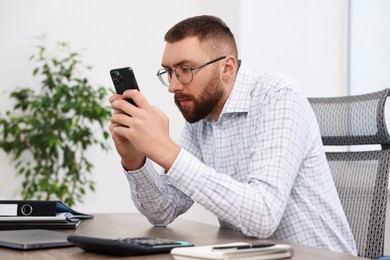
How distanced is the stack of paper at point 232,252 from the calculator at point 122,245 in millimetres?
60

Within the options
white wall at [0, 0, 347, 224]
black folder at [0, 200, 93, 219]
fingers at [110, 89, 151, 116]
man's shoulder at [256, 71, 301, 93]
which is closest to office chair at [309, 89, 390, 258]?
man's shoulder at [256, 71, 301, 93]

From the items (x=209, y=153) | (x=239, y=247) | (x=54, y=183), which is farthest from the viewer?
(x=54, y=183)

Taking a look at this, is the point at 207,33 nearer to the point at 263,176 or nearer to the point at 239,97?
the point at 239,97

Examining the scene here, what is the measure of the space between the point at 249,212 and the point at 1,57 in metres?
2.73

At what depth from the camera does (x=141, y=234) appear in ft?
4.99

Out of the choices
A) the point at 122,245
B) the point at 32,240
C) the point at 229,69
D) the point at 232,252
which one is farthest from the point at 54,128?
the point at 232,252

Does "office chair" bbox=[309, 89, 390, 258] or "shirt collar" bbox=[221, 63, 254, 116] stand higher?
"shirt collar" bbox=[221, 63, 254, 116]

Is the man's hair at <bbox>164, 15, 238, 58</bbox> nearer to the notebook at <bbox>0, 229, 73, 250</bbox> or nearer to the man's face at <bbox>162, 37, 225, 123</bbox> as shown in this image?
the man's face at <bbox>162, 37, 225, 123</bbox>

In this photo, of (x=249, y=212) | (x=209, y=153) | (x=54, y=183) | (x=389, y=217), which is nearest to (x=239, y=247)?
(x=249, y=212)

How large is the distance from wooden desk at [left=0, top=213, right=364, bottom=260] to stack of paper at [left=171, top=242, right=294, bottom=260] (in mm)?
47

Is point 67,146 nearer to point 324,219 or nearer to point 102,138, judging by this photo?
point 102,138

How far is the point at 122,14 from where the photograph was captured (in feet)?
13.4

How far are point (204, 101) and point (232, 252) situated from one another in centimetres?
88

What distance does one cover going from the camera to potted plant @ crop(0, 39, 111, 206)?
371 centimetres
